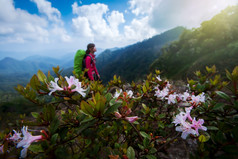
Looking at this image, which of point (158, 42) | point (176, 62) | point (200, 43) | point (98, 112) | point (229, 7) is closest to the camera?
point (98, 112)

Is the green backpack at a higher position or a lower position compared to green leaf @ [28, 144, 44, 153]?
higher

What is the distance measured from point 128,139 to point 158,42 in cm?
12791

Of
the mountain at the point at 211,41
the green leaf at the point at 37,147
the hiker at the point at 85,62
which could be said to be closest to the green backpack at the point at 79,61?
the hiker at the point at 85,62

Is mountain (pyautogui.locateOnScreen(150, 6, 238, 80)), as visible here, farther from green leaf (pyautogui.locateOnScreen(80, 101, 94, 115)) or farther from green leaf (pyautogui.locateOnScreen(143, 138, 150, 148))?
green leaf (pyautogui.locateOnScreen(80, 101, 94, 115))

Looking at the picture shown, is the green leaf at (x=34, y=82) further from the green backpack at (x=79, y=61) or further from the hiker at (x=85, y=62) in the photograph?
the green backpack at (x=79, y=61)

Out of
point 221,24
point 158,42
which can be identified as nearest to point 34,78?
point 221,24

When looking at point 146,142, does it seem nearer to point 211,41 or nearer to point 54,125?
point 54,125

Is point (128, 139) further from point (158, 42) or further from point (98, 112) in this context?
point (158, 42)

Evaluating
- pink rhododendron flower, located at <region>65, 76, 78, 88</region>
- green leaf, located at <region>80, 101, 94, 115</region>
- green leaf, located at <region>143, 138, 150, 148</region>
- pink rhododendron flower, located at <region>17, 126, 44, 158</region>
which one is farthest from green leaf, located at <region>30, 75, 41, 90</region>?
green leaf, located at <region>143, 138, 150, 148</region>

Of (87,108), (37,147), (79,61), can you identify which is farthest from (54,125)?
(79,61)

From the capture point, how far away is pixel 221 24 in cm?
1697

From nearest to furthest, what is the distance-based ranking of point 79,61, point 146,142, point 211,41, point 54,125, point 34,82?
point 54,125 < point 34,82 < point 146,142 < point 79,61 < point 211,41

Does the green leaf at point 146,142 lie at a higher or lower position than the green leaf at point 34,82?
lower

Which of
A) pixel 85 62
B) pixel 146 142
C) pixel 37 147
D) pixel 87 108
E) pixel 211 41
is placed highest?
pixel 211 41
